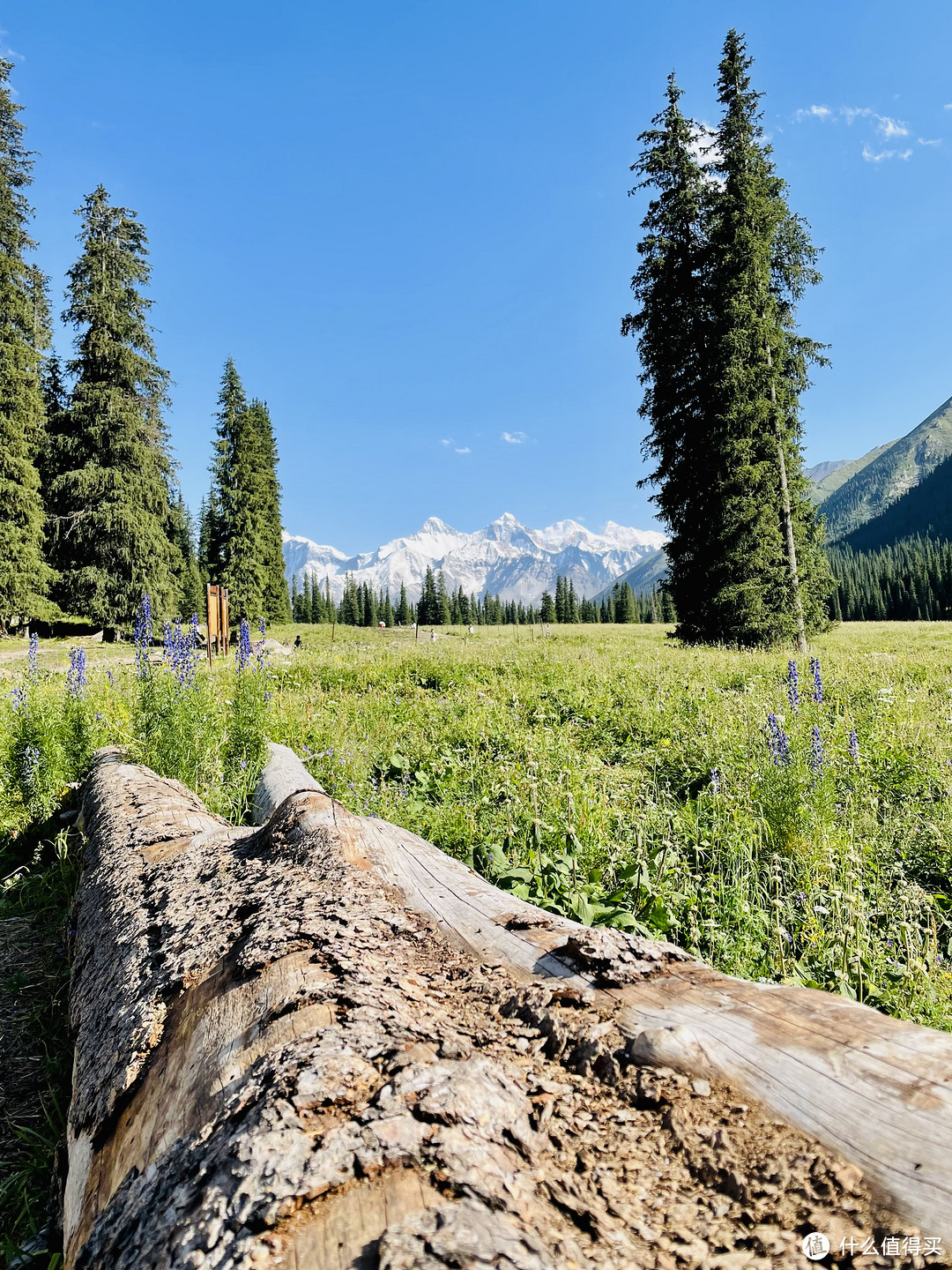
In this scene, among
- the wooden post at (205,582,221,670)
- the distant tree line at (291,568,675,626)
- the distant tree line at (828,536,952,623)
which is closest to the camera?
the wooden post at (205,582,221,670)

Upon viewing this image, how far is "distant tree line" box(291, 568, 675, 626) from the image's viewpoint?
92250mm

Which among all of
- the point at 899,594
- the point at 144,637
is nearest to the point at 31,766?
the point at 144,637

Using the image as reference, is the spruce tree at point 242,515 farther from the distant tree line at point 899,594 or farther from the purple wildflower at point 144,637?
the distant tree line at point 899,594

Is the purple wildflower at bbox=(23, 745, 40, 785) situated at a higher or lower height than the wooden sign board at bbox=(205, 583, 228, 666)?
lower

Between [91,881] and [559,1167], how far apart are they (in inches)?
122

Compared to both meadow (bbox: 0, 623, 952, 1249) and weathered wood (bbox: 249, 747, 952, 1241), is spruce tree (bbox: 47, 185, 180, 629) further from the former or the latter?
weathered wood (bbox: 249, 747, 952, 1241)

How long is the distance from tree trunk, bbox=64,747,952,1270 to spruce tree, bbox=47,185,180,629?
25.4 metres

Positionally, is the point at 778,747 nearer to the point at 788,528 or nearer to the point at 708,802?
the point at 708,802

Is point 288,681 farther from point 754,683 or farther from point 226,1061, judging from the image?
point 226,1061

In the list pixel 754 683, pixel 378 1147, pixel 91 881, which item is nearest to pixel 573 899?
pixel 378 1147

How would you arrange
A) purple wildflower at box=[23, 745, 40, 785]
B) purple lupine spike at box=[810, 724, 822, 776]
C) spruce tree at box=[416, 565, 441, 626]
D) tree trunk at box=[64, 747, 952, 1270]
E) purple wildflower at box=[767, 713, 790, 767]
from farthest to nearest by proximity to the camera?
spruce tree at box=[416, 565, 441, 626]
purple wildflower at box=[23, 745, 40, 785]
purple wildflower at box=[767, 713, 790, 767]
purple lupine spike at box=[810, 724, 822, 776]
tree trunk at box=[64, 747, 952, 1270]

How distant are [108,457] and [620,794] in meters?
26.9

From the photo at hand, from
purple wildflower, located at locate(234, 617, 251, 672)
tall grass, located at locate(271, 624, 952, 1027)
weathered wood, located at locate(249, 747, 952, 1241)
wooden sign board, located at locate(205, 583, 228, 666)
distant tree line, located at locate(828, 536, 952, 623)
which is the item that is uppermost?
distant tree line, located at locate(828, 536, 952, 623)

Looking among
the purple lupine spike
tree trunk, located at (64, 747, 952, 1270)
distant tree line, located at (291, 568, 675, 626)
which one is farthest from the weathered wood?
distant tree line, located at (291, 568, 675, 626)
